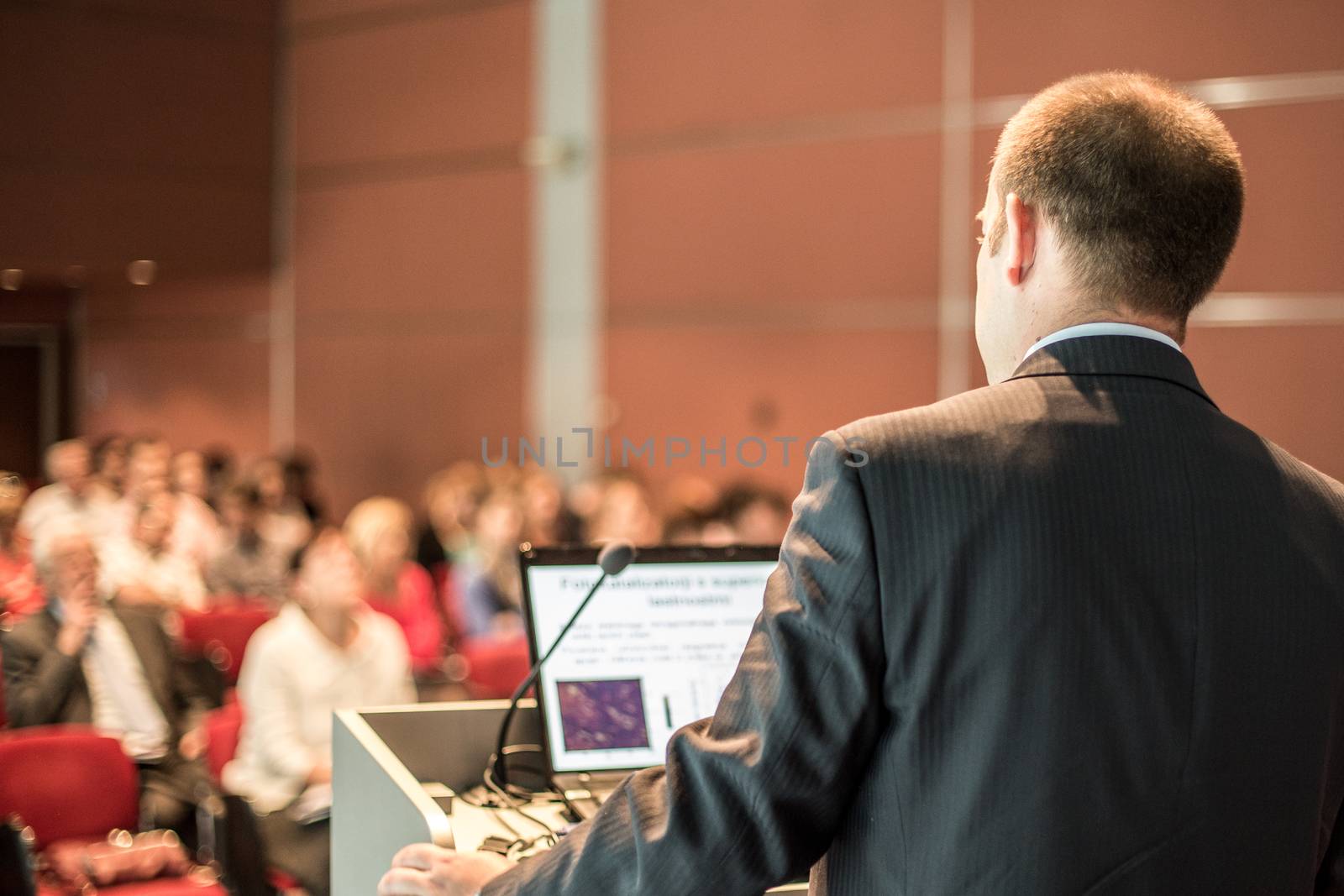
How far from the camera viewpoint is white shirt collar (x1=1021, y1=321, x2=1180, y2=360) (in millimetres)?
1140

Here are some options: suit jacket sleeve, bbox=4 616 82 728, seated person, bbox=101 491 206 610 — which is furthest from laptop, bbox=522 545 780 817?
Result: seated person, bbox=101 491 206 610

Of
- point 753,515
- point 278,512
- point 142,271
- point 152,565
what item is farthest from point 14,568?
point 142,271

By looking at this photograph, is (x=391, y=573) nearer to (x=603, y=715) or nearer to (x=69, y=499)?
(x=69, y=499)

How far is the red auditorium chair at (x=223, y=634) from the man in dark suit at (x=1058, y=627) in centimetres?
466

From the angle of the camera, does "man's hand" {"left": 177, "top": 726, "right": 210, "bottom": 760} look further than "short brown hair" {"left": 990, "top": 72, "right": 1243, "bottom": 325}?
Yes

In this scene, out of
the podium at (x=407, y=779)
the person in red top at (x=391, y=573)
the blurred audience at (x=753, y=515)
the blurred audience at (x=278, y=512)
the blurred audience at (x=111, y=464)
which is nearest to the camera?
the podium at (x=407, y=779)

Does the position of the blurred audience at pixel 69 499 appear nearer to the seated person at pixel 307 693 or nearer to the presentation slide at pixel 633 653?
the seated person at pixel 307 693

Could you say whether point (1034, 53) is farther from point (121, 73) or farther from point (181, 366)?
point (181, 366)

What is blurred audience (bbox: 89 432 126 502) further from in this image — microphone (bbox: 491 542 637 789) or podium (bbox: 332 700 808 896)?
microphone (bbox: 491 542 637 789)

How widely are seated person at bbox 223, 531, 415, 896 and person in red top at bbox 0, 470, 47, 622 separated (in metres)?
1.66

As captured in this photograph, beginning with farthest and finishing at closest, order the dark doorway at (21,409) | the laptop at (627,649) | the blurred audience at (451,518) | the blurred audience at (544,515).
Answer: the dark doorway at (21,409) < the blurred audience at (451,518) < the blurred audience at (544,515) < the laptop at (627,649)

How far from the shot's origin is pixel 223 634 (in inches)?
219

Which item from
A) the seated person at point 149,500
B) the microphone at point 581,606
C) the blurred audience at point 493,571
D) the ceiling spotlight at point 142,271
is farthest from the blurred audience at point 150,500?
the microphone at point 581,606

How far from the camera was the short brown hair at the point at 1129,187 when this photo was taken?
3.71 ft
